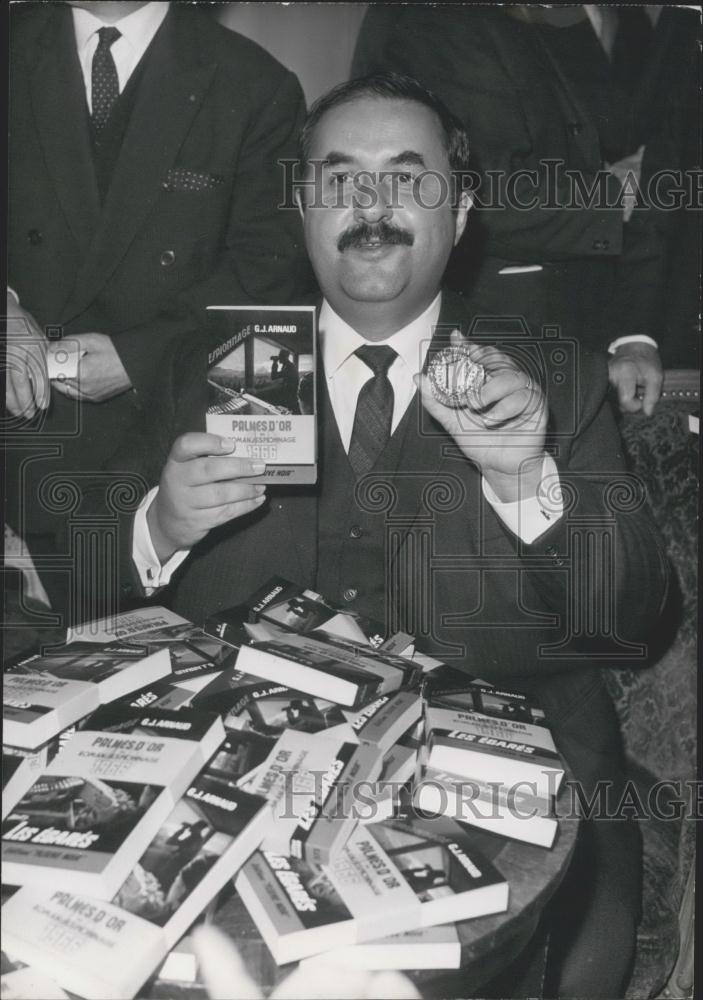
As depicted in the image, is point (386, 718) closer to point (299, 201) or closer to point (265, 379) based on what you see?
point (265, 379)

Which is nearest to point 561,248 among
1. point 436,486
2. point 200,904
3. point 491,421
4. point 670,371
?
point 670,371

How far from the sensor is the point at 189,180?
65.8 inches

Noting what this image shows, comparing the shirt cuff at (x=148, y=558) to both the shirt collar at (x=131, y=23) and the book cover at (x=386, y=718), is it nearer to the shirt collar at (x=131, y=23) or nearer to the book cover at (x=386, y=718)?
the book cover at (x=386, y=718)

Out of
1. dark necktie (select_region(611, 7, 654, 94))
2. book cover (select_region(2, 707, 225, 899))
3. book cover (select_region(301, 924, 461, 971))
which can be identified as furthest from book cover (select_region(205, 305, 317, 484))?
dark necktie (select_region(611, 7, 654, 94))

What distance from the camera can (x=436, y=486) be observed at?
65.9 inches

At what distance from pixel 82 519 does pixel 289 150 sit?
830 mm

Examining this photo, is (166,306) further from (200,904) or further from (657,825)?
(657,825)

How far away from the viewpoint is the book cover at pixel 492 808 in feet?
4.00

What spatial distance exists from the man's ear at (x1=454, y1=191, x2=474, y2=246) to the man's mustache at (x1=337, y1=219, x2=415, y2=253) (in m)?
0.10

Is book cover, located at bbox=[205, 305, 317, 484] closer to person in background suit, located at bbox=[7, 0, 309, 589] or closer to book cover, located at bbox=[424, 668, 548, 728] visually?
person in background suit, located at bbox=[7, 0, 309, 589]

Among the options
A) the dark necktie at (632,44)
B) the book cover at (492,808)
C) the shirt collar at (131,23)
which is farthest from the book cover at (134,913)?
the dark necktie at (632,44)

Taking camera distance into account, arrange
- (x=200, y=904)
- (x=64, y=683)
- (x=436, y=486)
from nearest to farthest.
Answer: (x=200, y=904)
(x=64, y=683)
(x=436, y=486)

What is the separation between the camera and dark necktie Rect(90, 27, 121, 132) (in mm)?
1655

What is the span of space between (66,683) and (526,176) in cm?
128
